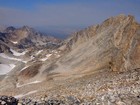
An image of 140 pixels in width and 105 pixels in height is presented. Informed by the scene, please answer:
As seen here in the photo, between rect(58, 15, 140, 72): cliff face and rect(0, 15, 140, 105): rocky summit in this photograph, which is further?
rect(58, 15, 140, 72): cliff face

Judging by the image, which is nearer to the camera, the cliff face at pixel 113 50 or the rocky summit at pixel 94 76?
the rocky summit at pixel 94 76

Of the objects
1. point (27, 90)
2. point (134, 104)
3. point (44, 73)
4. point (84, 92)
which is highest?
point (44, 73)

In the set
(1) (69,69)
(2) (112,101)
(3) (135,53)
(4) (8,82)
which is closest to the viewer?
(2) (112,101)

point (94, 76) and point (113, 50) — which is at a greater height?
point (113, 50)

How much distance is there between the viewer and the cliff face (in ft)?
170

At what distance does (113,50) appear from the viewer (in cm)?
5944

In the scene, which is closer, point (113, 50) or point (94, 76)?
point (94, 76)

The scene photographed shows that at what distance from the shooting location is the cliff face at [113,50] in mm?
51688

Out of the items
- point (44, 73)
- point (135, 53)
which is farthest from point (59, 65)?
point (135, 53)

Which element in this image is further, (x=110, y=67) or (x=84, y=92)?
(x=110, y=67)

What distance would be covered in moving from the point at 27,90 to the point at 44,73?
41.4ft

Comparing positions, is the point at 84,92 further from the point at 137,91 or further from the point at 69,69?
the point at 69,69

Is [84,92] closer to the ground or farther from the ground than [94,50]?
closer to the ground

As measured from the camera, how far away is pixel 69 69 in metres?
66.0
